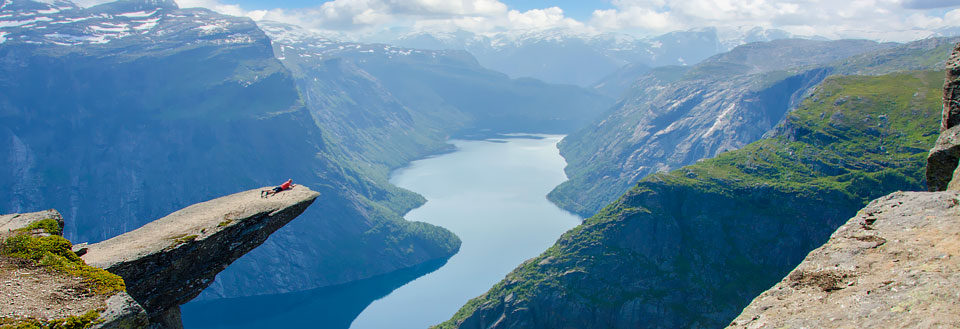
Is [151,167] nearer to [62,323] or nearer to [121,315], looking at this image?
[121,315]

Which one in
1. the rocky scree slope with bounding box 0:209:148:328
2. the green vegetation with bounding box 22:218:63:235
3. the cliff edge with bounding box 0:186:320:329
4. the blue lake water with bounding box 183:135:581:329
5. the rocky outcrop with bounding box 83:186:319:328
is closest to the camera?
the rocky scree slope with bounding box 0:209:148:328

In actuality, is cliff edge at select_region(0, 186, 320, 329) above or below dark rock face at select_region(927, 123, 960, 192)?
below

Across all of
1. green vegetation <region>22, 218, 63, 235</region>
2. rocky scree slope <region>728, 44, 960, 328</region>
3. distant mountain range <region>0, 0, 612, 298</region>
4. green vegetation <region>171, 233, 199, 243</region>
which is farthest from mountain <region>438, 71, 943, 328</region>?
distant mountain range <region>0, 0, 612, 298</region>

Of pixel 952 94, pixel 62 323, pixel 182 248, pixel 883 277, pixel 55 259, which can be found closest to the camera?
pixel 883 277

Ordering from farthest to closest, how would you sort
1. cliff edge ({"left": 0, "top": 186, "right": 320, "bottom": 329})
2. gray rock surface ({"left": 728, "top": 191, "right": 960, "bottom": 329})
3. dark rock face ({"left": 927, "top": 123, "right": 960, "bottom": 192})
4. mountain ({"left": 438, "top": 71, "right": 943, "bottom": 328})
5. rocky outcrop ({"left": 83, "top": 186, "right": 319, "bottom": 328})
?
mountain ({"left": 438, "top": 71, "right": 943, "bottom": 328}), rocky outcrop ({"left": 83, "top": 186, "right": 319, "bottom": 328}), dark rock face ({"left": 927, "top": 123, "right": 960, "bottom": 192}), cliff edge ({"left": 0, "top": 186, "right": 320, "bottom": 329}), gray rock surface ({"left": 728, "top": 191, "right": 960, "bottom": 329})

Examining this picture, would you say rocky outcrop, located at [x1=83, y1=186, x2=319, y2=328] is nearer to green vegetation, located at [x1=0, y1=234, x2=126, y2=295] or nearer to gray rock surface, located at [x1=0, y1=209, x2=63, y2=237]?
green vegetation, located at [x1=0, y1=234, x2=126, y2=295]

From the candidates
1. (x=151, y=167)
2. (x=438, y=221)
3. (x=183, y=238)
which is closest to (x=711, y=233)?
(x=183, y=238)
